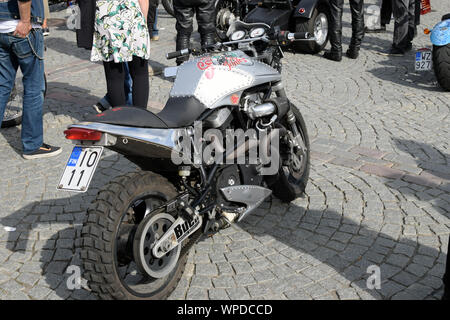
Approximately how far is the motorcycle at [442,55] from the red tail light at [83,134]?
5.69 meters

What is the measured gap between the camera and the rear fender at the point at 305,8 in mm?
8914

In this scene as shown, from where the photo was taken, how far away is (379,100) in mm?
7238

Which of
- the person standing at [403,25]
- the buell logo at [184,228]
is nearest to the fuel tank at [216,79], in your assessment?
the buell logo at [184,228]

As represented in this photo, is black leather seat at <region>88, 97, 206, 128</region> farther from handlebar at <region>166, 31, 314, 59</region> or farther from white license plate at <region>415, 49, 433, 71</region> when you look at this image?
white license plate at <region>415, 49, 433, 71</region>

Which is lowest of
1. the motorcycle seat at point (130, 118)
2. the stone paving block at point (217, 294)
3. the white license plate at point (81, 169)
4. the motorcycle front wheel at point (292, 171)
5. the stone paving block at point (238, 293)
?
the stone paving block at point (217, 294)

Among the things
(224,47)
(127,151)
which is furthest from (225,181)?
(224,47)

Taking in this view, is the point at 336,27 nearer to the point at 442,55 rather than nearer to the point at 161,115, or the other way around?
the point at 442,55

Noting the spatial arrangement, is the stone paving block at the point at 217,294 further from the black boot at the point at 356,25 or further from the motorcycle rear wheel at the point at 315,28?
the black boot at the point at 356,25

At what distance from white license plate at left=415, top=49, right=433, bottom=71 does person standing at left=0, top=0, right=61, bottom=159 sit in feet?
16.9

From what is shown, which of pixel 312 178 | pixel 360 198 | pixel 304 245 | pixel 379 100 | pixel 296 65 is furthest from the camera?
pixel 296 65

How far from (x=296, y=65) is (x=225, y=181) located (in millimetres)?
5591

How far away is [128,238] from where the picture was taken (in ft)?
10.1

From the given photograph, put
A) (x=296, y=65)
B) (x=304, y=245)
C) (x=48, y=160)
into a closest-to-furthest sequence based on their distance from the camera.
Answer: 1. (x=304, y=245)
2. (x=48, y=160)
3. (x=296, y=65)
